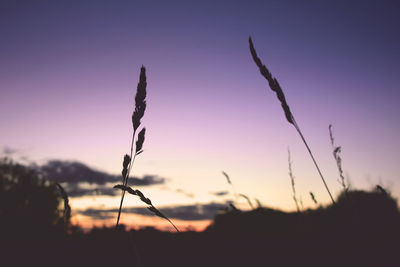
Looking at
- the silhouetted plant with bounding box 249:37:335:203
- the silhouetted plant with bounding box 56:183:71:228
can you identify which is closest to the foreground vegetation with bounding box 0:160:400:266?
the silhouetted plant with bounding box 56:183:71:228

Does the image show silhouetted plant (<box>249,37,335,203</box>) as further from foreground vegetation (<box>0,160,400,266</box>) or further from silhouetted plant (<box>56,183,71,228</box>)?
silhouetted plant (<box>56,183,71,228</box>)

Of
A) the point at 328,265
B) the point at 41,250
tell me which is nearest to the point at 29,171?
the point at 41,250

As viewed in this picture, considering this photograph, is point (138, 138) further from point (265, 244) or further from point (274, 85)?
point (265, 244)

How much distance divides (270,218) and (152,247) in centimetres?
260

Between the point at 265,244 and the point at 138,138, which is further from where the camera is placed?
the point at 265,244

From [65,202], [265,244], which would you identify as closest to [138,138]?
[65,202]

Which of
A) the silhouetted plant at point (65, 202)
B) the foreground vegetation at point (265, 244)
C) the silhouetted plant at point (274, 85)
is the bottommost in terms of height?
the foreground vegetation at point (265, 244)

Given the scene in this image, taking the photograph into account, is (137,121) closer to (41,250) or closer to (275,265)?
(275,265)

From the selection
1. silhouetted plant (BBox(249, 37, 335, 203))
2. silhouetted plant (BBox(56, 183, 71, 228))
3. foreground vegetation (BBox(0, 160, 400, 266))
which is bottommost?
foreground vegetation (BBox(0, 160, 400, 266))

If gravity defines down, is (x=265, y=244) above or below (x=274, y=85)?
below

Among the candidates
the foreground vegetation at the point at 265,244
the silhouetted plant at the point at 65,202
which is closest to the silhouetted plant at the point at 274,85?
the foreground vegetation at the point at 265,244

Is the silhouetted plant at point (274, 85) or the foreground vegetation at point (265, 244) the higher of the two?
the silhouetted plant at point (274, 85)

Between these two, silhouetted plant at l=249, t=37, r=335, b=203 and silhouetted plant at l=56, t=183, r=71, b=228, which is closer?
silhouetted plant at l=249, t=37, r=335, b=203

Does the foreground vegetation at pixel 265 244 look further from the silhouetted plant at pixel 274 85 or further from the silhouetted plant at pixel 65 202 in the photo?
the silhouetted plant at pixel 274 85
